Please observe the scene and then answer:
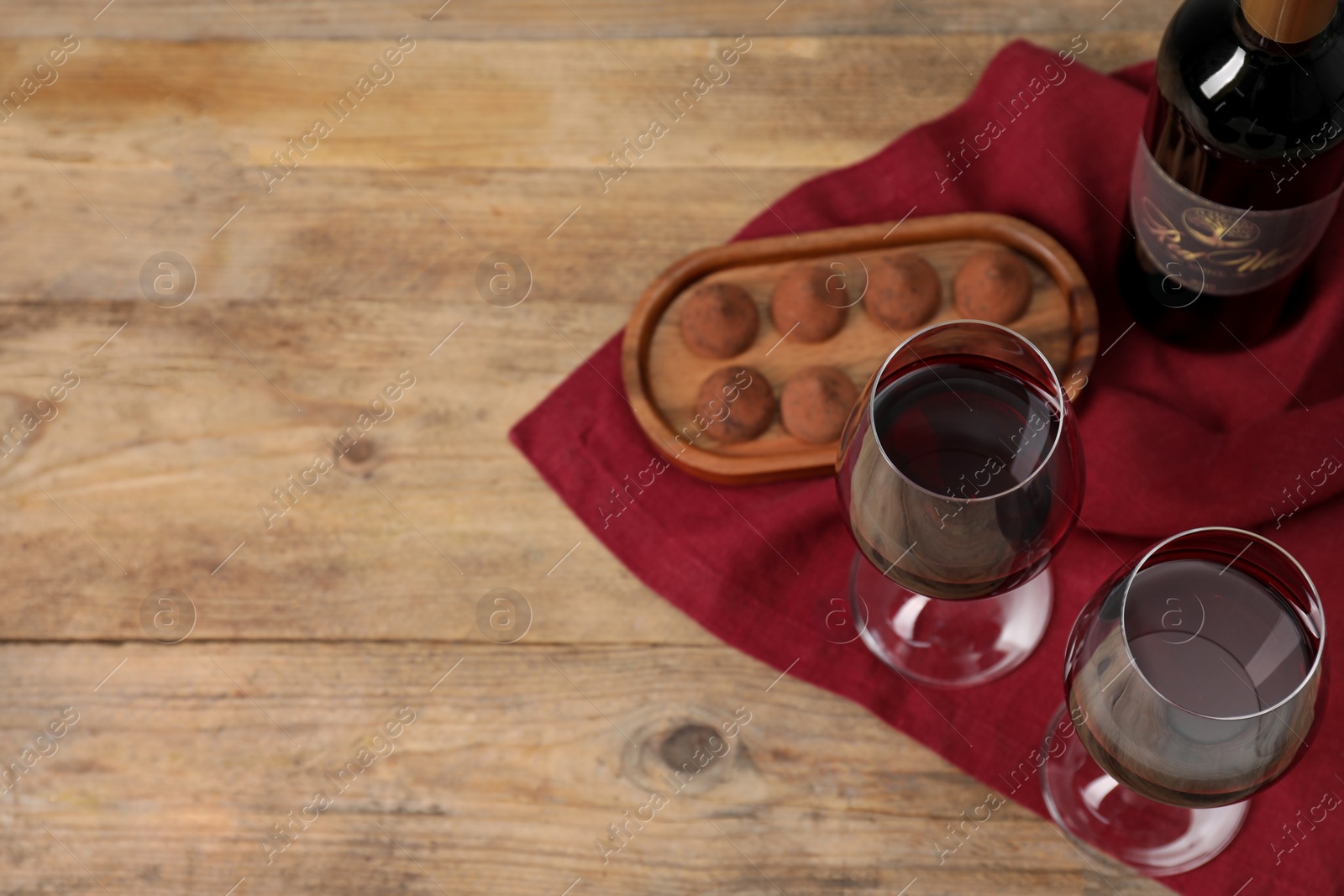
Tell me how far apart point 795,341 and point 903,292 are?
80mm

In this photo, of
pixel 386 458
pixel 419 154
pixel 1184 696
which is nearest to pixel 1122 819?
pixel 1184 696

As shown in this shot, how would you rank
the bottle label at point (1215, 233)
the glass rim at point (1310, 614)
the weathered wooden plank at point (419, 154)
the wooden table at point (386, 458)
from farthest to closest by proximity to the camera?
1. the weathered wooden plank at point (419, 154)
2. the wooden table at point (386, 458)
3. the bottle label at point (1215, 233)
4. the glass rim at point (1310, 614)

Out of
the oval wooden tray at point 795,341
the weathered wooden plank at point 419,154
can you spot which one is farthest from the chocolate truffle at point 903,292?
the weathered wooden plank at point 419,154

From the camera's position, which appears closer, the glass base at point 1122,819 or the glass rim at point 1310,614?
the glass rim at point 1310,614

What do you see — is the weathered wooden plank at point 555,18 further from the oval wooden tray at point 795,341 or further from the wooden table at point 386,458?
the oval wooden tray at point 795,341

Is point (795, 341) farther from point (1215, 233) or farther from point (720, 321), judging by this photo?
point (1215, 233)

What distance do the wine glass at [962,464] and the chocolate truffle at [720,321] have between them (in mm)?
195

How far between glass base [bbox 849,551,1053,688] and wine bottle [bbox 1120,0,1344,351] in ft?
0.72

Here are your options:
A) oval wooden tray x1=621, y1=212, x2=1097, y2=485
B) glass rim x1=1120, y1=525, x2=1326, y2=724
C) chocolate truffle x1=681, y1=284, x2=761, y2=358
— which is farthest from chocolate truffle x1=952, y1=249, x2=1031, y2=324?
glass rim x1=1120, y1=525, x2=1326, y2=724

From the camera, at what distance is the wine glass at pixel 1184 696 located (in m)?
0.47

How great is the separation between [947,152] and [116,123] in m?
0.67

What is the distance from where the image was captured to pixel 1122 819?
64 cm

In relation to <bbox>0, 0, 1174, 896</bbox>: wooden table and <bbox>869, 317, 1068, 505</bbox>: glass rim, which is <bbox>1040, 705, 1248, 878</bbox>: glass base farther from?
<bbox>869, 317, 1068, 505</bbox>: glass rim

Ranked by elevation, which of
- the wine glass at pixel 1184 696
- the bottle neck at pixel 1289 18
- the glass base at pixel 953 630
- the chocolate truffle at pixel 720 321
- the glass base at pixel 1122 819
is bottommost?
the glass base at pixel 1122 819
